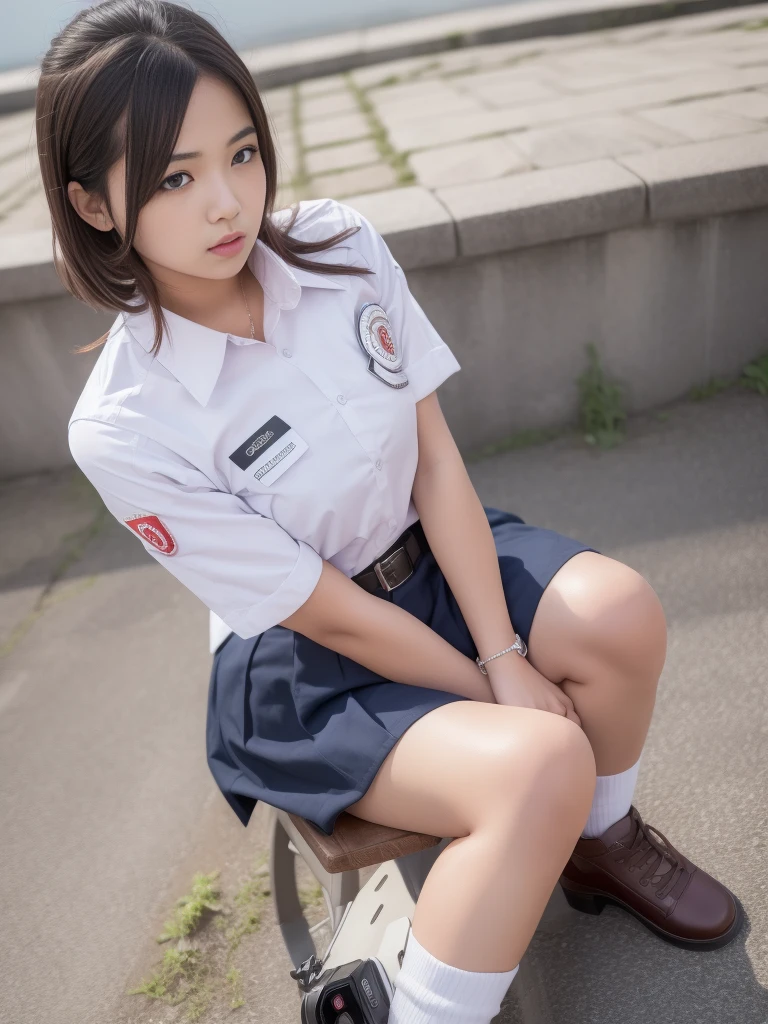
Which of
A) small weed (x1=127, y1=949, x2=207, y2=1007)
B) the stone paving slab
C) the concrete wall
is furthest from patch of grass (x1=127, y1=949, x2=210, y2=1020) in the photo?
the stone paving slab

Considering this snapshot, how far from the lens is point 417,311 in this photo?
158 cm

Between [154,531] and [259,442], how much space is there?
196 mm

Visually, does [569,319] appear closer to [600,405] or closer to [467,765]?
[600,405]

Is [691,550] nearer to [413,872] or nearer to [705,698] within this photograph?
[705,698]

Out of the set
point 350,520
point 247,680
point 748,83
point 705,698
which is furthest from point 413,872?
point 748,83

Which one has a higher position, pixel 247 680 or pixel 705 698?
pixel 247 680

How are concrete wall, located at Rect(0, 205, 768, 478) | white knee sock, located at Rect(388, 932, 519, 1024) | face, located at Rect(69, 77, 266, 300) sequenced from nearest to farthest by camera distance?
white knee sock, located at Rect(388, 932, 519, 1024) < face, located at Rect(69, 77, 266, 300) < concrete wall, located at Rect(0, 205, 768, 478)

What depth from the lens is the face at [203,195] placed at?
121cm

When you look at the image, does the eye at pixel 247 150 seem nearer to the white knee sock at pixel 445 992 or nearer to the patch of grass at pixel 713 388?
the white knee sock at pixel 445 992

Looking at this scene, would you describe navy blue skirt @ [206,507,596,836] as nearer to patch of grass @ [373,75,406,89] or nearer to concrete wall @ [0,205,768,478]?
concrete wall @ [0,205,768,478]

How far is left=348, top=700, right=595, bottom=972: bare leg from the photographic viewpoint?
3.64 ft

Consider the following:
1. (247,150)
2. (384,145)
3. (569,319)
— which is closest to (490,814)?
(247,150)

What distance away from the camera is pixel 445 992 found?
111cm

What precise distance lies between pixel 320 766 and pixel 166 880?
85 cm
